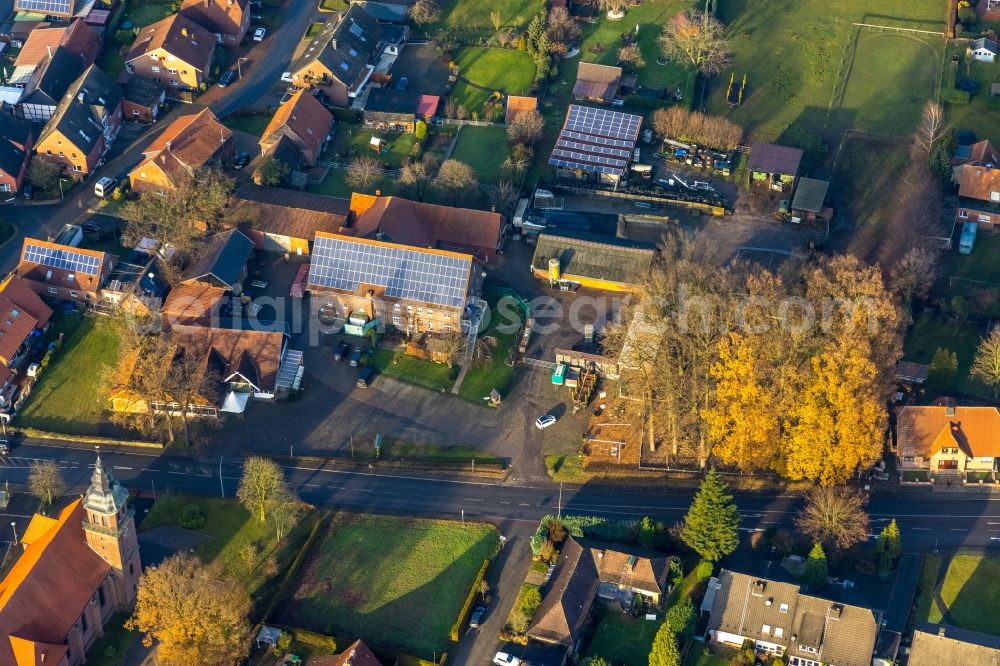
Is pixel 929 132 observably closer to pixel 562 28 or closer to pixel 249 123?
pixel 562 28

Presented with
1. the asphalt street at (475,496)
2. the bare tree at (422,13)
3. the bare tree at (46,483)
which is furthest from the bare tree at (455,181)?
the bare tree at (46,483)

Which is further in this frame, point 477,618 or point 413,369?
point 413,369

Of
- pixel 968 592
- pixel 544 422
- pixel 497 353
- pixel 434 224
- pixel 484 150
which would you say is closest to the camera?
pixel 968 592

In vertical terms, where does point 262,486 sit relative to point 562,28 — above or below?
A: below

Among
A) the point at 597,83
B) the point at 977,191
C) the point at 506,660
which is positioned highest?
the point at 597,83

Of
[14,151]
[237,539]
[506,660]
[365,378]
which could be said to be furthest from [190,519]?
[14,151]

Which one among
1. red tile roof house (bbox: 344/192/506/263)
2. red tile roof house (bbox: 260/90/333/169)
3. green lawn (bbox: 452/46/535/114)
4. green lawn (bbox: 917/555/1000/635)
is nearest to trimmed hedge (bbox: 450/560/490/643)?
green lawn (bbox: 917/555/1000/635)
